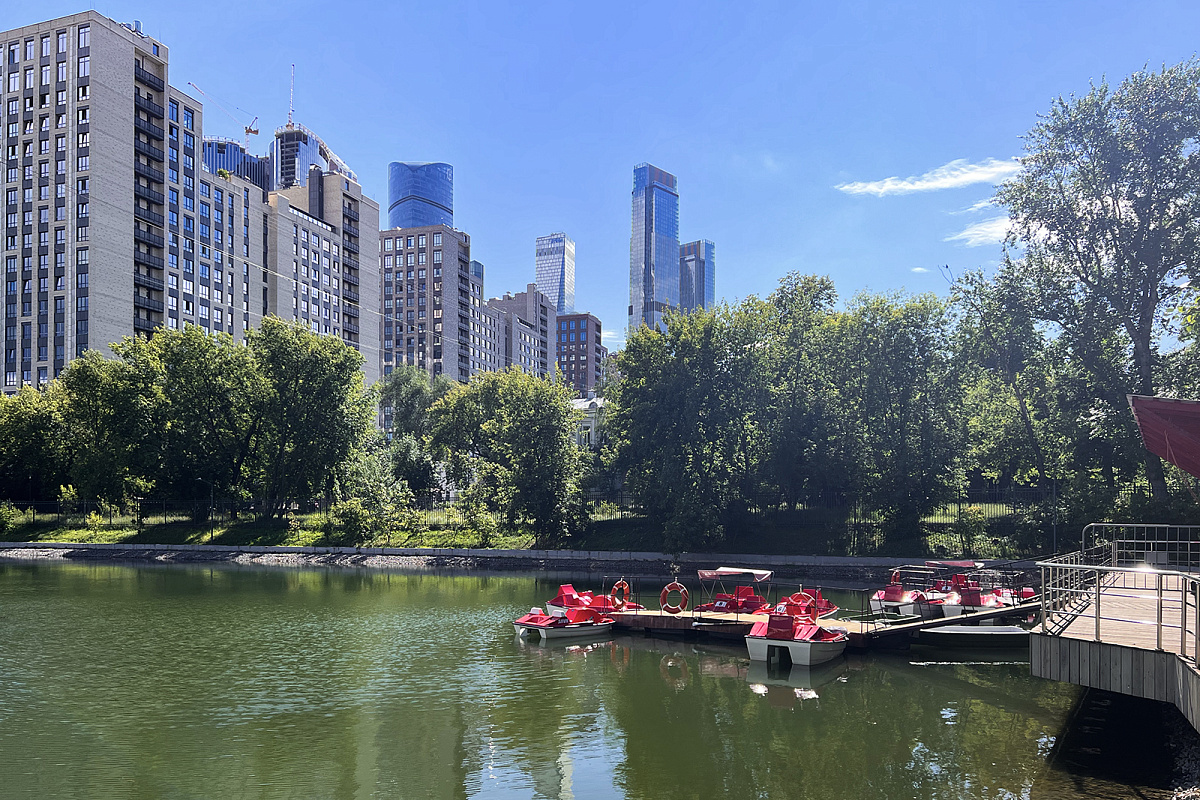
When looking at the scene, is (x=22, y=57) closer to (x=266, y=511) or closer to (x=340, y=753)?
(x=266, y=511)

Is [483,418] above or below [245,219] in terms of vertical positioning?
below

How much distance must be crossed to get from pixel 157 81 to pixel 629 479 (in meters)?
80.1

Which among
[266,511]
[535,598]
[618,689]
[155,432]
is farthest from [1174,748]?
[155,432]

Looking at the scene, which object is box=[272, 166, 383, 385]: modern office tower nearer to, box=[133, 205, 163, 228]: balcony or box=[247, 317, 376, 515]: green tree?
box=[133, 205, 163, 228]: balcony

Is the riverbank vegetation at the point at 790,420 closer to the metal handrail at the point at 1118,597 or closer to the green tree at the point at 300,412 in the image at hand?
the green tree at the point at 300,412

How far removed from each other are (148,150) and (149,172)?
2430 millimetres

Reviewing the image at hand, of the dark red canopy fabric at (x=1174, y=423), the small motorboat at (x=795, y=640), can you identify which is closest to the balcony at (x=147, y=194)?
the small motorboat at (x=795, y=640)

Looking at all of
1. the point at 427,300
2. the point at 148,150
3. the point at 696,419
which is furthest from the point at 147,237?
the point at 696,419

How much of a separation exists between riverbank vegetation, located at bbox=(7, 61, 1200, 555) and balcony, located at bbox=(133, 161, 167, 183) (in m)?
32.3

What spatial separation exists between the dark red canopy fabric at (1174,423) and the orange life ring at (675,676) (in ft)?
43.0

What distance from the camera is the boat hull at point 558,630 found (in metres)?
29.0

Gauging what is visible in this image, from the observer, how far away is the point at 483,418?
7812 centimetres

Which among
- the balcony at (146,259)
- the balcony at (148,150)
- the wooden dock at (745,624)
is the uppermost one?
the balcony at (148,150)

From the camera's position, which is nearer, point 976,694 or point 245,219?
point 976,694
